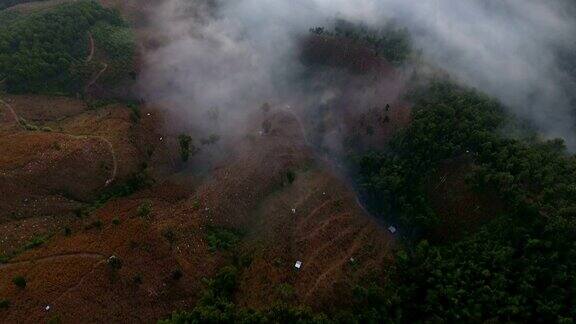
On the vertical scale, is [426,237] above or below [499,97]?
below

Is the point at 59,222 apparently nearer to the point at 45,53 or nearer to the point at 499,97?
the point at 45,53

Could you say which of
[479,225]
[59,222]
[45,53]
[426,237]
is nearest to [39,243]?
[59,222]

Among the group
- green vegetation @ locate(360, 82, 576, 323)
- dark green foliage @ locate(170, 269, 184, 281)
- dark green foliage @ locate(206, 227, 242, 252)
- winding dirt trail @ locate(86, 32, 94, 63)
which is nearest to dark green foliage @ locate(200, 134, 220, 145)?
dark green foliage @ locate(206, 227, 242, 252)

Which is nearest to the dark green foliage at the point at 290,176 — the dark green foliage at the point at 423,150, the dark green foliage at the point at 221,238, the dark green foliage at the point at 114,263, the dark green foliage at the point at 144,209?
the dark green foliage at the point at 423,150

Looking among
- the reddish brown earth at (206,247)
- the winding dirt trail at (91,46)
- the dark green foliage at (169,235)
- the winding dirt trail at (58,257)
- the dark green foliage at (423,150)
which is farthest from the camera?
the winding dirt trail at (91,46)

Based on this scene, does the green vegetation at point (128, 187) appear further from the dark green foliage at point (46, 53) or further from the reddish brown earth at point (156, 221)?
the dark green foliage at point (46, 53)

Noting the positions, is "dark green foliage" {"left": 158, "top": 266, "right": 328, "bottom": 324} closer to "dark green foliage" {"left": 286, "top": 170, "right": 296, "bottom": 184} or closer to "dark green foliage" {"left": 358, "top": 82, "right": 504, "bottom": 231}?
"dark green foliage" {"left": 286, "top": 170, "right": 296, "bottom": 184}

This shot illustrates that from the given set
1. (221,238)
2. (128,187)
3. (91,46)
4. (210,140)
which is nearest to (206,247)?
(221,238)
